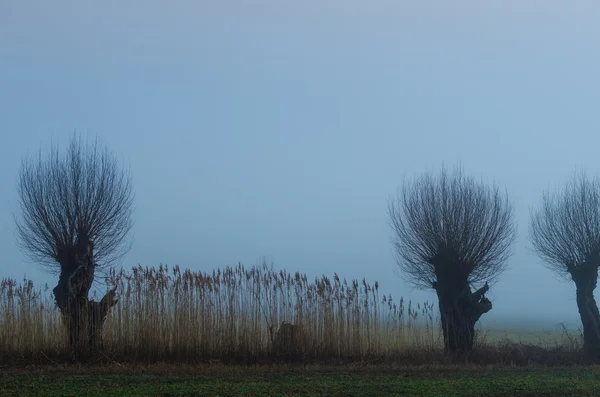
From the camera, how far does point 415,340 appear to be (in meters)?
18.7

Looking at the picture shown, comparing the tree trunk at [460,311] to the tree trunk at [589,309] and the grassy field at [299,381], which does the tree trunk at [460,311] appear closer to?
the grassy field at [299,381]

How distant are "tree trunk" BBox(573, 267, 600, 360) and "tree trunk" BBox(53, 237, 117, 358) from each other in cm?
1431

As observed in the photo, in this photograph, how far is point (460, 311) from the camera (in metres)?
19.4

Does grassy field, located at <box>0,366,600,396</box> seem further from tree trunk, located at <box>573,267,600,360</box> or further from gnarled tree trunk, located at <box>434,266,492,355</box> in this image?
tree trunk, located at <box>573,267,600,360</box>

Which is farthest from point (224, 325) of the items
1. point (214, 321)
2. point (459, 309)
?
point (459, 309)

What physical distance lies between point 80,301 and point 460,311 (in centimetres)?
1037

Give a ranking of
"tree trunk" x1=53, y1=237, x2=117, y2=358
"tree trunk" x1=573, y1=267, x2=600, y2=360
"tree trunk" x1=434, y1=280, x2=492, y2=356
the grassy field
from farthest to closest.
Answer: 1. "tree trunk" x1=573, y1=267, x2=600, y2=360
2. "tree trunk" x1=434, y1=280, x2=492, y2=356
3. "tree trunk" x1=53, y1=237, x2=117, y2=358
4. the grassy field

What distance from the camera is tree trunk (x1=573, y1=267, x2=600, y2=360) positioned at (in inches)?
830

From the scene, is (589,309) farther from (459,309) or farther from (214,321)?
(214,321)

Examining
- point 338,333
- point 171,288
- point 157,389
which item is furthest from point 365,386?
point 171,288

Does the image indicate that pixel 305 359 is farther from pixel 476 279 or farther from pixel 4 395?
pixel 4 395

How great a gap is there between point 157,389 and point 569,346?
579 inches

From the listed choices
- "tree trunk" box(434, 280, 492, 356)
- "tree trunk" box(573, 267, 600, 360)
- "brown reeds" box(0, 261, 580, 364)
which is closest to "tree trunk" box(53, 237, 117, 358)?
"brown reeds" box(0, 261, 580, 364)

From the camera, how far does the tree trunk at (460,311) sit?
19000mm
